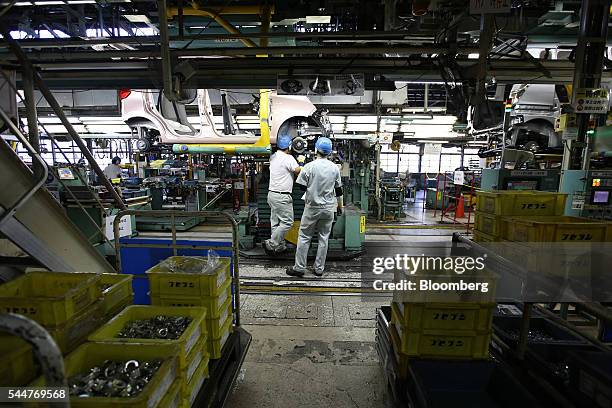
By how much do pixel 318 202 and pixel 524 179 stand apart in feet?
10.3

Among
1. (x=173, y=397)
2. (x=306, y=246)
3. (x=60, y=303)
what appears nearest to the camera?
(x=173, y=397)

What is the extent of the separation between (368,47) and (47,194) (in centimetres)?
340

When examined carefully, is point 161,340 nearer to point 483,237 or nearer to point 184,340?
point 184,340

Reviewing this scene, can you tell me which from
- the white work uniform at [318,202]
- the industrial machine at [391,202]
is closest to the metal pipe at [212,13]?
the white work uniform at [318,202]

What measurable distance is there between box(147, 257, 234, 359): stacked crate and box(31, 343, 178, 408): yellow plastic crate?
612mm

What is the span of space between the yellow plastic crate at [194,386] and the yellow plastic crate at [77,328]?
0.67 m

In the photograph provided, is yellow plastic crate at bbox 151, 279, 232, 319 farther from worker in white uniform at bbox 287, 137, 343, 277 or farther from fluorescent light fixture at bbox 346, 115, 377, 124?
fluorescent light fixture at bbox 346, 115, 377, 124

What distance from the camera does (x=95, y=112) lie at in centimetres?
787

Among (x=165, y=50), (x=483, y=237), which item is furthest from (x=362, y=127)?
(x=165, y=50)

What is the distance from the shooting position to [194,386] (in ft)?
5.90

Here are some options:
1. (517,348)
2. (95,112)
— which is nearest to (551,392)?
(517,348)

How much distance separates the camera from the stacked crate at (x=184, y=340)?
1534 mm

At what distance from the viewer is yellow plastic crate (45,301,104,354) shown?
5.05ft

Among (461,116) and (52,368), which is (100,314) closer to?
(52,368)
